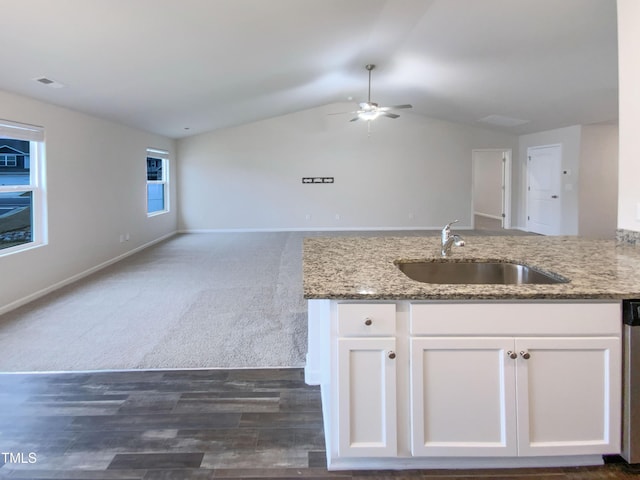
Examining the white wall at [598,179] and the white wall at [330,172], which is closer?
the white wall at [598,179]

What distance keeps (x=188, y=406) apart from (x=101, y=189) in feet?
15.3

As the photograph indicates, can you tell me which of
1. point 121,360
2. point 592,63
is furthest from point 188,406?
Result: point 592,63

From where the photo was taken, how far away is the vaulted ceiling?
326cm

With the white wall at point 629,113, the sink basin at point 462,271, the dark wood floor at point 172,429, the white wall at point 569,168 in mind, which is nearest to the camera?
the dark wood floor at point 172,429

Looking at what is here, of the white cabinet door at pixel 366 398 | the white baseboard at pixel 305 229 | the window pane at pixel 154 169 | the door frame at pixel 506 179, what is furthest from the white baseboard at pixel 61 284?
the door frame at pixel 506 179

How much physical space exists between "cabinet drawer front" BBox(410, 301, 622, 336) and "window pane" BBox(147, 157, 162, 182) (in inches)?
309

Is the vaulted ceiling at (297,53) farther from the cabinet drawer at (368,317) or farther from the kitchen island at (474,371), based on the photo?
the kitchen island at (474,371)

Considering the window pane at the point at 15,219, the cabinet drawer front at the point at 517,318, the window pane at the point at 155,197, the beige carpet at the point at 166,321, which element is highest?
the window pane at the point at 155,197

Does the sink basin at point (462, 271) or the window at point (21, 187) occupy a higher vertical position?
the window at point (21, 187)

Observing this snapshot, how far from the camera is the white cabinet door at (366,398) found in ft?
5.41

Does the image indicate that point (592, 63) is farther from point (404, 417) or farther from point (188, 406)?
point (188, 406)

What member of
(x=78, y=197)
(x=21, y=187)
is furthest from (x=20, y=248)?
(x=78, y=197)

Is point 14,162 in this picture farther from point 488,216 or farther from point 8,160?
point 488,216

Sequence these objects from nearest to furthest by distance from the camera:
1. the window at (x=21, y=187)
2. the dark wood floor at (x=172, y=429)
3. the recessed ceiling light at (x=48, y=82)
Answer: the dark wood floor at (x=172, y=429), the recessed ceiling light at (x=48, y=82), the window at (x=21, y=187)
